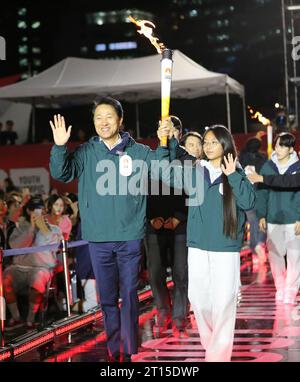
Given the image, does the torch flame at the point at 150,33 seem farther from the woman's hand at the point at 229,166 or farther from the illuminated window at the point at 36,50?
the illuminated window at the point at 36,50

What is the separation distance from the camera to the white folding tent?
19.7 meters

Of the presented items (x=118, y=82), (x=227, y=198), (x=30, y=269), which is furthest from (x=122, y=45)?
(x=227, y=198)

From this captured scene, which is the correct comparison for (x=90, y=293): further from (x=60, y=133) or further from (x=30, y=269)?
(x=60, y=133)

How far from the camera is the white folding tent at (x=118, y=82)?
19734 millimetres

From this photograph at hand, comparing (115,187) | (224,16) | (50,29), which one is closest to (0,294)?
(115,187)

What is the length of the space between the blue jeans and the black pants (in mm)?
1971

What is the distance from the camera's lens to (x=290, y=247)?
1054 cm

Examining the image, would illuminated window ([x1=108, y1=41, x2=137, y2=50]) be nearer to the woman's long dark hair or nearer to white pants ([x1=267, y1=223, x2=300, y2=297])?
white pants ([x1=267, y1=223, x2=300, y2=297])

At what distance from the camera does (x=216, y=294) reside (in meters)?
6.64

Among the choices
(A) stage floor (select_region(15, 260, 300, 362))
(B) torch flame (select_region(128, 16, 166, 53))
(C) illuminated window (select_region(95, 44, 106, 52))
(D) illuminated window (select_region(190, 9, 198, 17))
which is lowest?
(A) stage floor (select_region(15, 260, 300, 362))

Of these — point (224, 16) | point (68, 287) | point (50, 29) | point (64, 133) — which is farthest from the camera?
point (50, 29)

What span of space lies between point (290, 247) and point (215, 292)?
4087 mm

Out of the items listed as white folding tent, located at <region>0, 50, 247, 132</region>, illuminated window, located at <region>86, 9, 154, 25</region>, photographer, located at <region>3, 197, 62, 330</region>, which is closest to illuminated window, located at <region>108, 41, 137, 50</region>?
illuminated window, located at <region>86, 9, 154, 25</region>

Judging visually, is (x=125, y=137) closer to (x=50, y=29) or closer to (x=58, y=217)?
(x=58, y=217)
